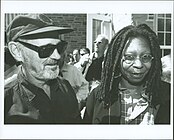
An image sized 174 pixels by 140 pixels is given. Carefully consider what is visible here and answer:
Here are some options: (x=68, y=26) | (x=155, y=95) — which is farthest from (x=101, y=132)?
(x=68, y=26)

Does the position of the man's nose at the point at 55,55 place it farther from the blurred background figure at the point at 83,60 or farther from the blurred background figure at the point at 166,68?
the blurred background figure at the point at 166,68

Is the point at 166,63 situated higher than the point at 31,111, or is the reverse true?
the point at 166,63

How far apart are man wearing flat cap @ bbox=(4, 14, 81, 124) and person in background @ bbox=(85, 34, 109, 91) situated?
0.24m

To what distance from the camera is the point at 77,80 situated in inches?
216

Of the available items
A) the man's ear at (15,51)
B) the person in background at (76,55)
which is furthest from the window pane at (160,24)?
the man's ear at (15,51)

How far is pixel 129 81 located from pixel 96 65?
404mm

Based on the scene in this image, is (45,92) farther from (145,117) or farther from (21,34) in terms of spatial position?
(145,117)

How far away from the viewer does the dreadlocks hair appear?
5469 millimetres

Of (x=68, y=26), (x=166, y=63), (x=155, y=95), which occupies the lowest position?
(x=155, y=95)

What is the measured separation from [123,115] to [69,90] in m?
0.65

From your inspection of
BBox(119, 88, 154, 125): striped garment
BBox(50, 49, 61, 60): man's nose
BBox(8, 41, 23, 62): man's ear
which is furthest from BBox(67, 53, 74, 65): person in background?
BBox(119, 88, 154, 125): striped garment

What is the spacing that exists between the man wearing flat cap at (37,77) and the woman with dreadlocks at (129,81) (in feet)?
0.97

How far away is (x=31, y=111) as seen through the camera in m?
5.46

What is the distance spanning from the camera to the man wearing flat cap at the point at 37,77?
A: 215 inches
